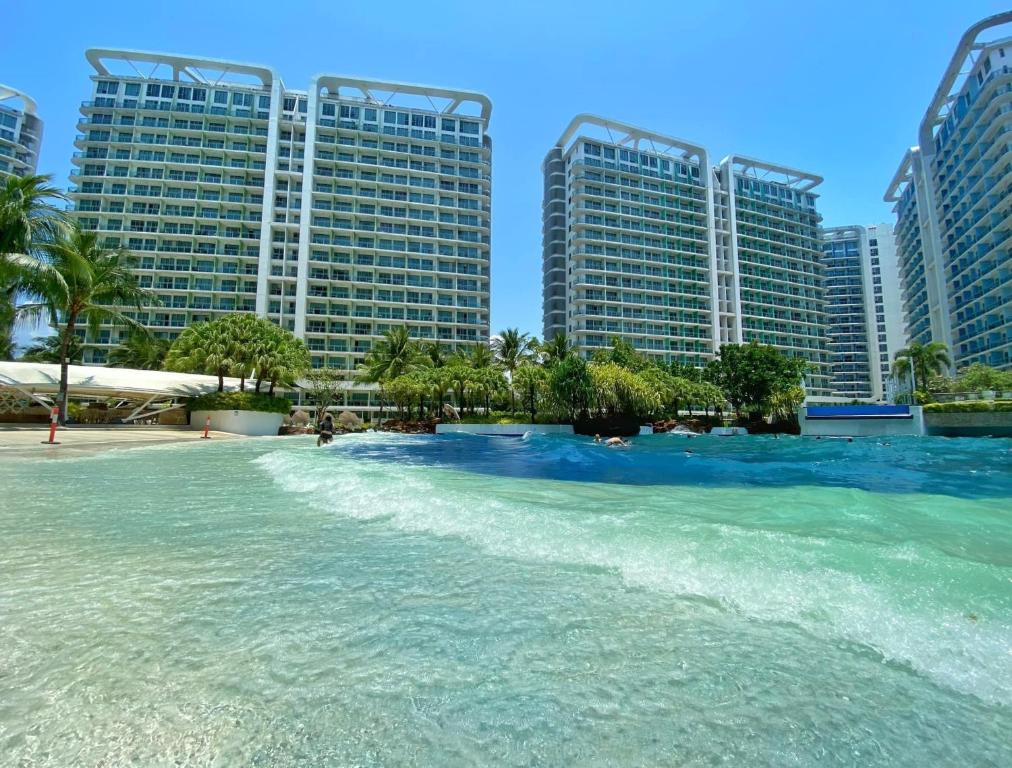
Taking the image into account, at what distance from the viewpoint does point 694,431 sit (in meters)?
47.3

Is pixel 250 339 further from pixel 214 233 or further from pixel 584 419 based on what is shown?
pixel 214 233

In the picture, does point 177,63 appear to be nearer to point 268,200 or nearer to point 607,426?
point 268,200

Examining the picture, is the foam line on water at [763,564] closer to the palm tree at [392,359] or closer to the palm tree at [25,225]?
the palm tree at [25,225]

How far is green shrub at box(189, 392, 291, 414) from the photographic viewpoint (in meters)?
35.4

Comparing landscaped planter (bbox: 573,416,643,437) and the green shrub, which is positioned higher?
the green shrub

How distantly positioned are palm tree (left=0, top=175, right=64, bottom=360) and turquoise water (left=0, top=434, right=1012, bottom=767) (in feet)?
68.7

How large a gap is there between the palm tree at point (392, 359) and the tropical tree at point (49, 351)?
33365 mm

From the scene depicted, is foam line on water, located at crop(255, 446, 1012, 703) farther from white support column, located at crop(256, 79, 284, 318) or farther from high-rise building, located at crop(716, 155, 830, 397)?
high-rise building, located at crop(716, 155, 830, 397)

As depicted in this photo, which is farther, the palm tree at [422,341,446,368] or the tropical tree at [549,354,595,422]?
the palm tree at [422,341,446,368]

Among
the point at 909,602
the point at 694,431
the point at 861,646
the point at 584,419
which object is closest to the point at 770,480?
the point at 909,602

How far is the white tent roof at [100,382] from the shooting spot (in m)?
30.8

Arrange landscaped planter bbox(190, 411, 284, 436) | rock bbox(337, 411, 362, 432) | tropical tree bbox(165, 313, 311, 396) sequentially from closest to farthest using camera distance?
landscaped planter bbox(190, 411, 284, 436), tropical tree bbox(165, 313, 311, 396), rock bbox(337, 411, 362, 432)

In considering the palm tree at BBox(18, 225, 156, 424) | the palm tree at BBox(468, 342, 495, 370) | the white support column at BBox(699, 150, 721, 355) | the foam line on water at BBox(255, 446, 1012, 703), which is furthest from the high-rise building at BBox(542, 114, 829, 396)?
the foam line on water at BBox(255, 446, 1012, 703)

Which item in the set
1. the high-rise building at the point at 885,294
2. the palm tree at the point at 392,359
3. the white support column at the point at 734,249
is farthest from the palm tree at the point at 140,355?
the high-rise building at the point at 885,294
